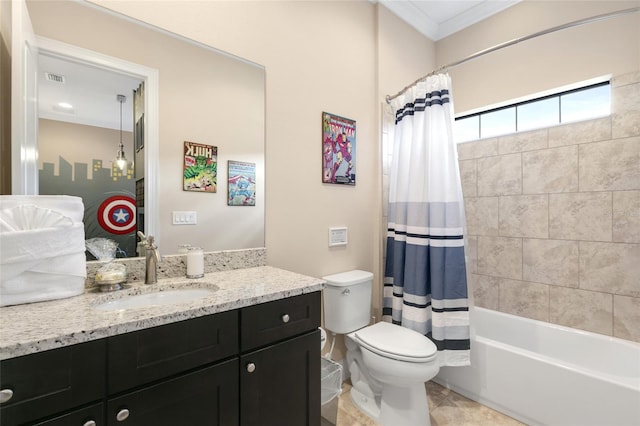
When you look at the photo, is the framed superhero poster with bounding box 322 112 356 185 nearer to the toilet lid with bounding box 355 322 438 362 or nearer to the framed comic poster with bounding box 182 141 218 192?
the framed comic poster with bounding box 182 141 218 192

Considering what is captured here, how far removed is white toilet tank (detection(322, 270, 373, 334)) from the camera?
1.89 metres

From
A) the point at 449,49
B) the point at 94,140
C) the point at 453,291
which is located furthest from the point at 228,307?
the point at 449,49

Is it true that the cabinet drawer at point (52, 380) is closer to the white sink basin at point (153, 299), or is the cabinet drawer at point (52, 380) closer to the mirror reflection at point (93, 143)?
the white sink basin at point (153, 299)

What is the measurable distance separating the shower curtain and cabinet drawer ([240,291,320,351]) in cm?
95

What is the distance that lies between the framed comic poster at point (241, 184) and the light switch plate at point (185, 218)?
20 cm

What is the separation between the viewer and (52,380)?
0.71m

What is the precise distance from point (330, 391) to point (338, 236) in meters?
0.96

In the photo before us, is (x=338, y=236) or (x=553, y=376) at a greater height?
(x=338, y=236)

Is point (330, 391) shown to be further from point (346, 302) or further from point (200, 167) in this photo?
point (200, 167)

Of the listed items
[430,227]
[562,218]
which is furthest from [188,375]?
[562,218]

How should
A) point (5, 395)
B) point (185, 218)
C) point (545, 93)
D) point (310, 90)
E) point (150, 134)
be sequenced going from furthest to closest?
point (545, 93) < point (310, 90) < point (185, 218) < point (150, 134) < point (5, 395)

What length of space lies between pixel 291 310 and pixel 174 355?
438 millimetres

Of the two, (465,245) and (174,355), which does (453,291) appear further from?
(174,355)

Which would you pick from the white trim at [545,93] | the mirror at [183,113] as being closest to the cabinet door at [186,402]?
the mirror at [183,113]
